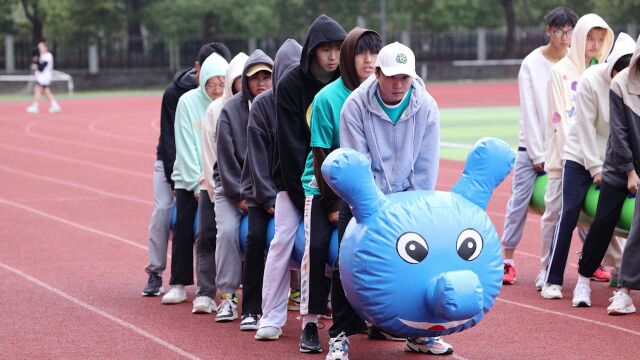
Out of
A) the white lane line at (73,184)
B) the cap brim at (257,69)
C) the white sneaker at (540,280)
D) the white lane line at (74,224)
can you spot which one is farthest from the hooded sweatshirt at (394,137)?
the white lane line at (73,184)

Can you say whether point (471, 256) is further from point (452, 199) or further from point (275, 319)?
point (275, 319)

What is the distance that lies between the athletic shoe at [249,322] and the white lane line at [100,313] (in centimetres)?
59

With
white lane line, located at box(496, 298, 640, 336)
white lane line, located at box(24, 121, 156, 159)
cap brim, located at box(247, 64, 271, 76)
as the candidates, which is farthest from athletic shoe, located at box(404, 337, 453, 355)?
white lane line, located at box(24, 121, 156, 159)

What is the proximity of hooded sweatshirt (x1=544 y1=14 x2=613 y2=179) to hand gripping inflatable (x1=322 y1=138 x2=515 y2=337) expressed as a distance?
332cm

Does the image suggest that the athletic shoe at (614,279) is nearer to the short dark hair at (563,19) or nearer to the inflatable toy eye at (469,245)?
the short dark hair at (563,19)

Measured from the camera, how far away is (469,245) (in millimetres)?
6594

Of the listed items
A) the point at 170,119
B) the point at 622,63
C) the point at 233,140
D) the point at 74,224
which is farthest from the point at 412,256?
the point at 74,224

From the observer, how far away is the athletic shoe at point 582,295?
9141mm

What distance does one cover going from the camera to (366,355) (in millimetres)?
7602

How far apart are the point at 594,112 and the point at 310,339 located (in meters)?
3.06

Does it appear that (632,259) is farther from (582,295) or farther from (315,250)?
(315,250)

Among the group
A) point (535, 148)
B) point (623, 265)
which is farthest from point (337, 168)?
point (535, 148)

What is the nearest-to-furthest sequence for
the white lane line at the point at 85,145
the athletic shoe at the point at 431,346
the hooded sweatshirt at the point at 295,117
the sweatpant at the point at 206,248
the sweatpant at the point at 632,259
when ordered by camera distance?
1. the athletic shoe at the point at 431,346
2. the hooded sweatshirt at the point at 295,117
3. the sweatpant at the point at 632,259
4. the sweatpant at the point at 206,248
5. the white lane line at the point at 85,145

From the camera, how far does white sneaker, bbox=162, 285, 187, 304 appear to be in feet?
31.6
